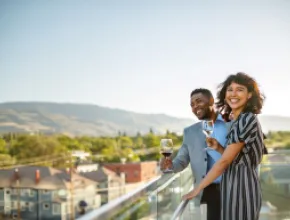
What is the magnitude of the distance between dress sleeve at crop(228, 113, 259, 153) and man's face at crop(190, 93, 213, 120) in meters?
0.53

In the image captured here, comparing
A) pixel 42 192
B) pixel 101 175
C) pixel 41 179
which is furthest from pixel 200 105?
pixel 101 175

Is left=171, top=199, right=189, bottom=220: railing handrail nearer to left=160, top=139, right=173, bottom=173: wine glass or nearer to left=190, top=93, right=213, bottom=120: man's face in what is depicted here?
left=160, top=139, right=173, bottom=173: wine glass

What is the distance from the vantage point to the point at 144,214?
1.75 m

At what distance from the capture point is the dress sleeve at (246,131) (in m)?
1.13

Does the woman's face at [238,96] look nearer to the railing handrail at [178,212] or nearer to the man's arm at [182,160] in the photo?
the railing handrail at [178,212]

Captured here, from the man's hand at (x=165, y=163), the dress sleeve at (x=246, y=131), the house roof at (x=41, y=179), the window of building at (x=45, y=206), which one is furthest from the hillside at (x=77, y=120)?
the dress sleeve at (x=246, y=131)

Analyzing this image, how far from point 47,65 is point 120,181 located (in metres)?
21.1

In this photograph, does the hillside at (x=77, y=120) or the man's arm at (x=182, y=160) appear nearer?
the man's arm at (x=182, y=160)

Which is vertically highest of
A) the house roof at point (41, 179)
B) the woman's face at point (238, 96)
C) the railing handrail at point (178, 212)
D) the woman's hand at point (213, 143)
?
the woman's face at point (238, 96)

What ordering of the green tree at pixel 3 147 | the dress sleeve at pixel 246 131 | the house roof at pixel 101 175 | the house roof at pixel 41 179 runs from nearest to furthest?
1. the dress sleeve at pixel 246 131
2. the green tree at pixel 3 147
3. the house roof at pixel 41 179
4. the house roof at pixel 101 175

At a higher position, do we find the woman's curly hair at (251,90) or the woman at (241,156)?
the woman's curly hair at (251,90)

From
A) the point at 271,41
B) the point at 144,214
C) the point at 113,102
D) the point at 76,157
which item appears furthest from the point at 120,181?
the point at 144,214

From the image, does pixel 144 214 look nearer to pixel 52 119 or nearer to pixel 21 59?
pixel 52 119

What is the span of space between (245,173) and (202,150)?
435 mm
